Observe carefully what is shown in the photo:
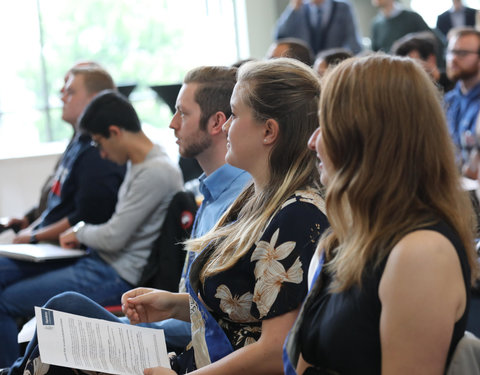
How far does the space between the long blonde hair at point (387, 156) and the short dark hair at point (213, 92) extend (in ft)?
2.96

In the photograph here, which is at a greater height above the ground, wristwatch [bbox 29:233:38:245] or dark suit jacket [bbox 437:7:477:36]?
dark suit jacket [bbox 437:7:477:36]

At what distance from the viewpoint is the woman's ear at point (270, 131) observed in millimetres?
1466

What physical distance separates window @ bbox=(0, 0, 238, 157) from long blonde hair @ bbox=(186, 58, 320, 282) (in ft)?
16.3

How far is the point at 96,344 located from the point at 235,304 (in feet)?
1.23

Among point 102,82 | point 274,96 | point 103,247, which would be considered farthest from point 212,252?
point 102,82

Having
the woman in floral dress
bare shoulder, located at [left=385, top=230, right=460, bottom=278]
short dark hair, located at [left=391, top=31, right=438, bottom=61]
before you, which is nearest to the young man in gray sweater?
the woman in floral dress

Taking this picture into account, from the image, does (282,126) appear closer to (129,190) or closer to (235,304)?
(235,304)

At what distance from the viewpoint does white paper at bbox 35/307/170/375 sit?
1494 mm

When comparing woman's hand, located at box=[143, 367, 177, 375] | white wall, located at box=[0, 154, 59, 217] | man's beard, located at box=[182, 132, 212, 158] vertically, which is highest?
man's beard, located at box=[182, 132, 212, 158]

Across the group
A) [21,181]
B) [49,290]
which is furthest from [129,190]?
[21,181]

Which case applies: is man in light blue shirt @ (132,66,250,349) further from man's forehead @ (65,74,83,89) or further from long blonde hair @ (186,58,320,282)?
man's forehead @ (65,74,83,89)

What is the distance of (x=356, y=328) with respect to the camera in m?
1.06

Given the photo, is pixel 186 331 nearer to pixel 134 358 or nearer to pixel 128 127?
pixel 134 358

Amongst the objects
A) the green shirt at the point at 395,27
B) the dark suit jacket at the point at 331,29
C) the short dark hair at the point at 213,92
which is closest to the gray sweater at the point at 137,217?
the short dark hair at the point at 213,92
